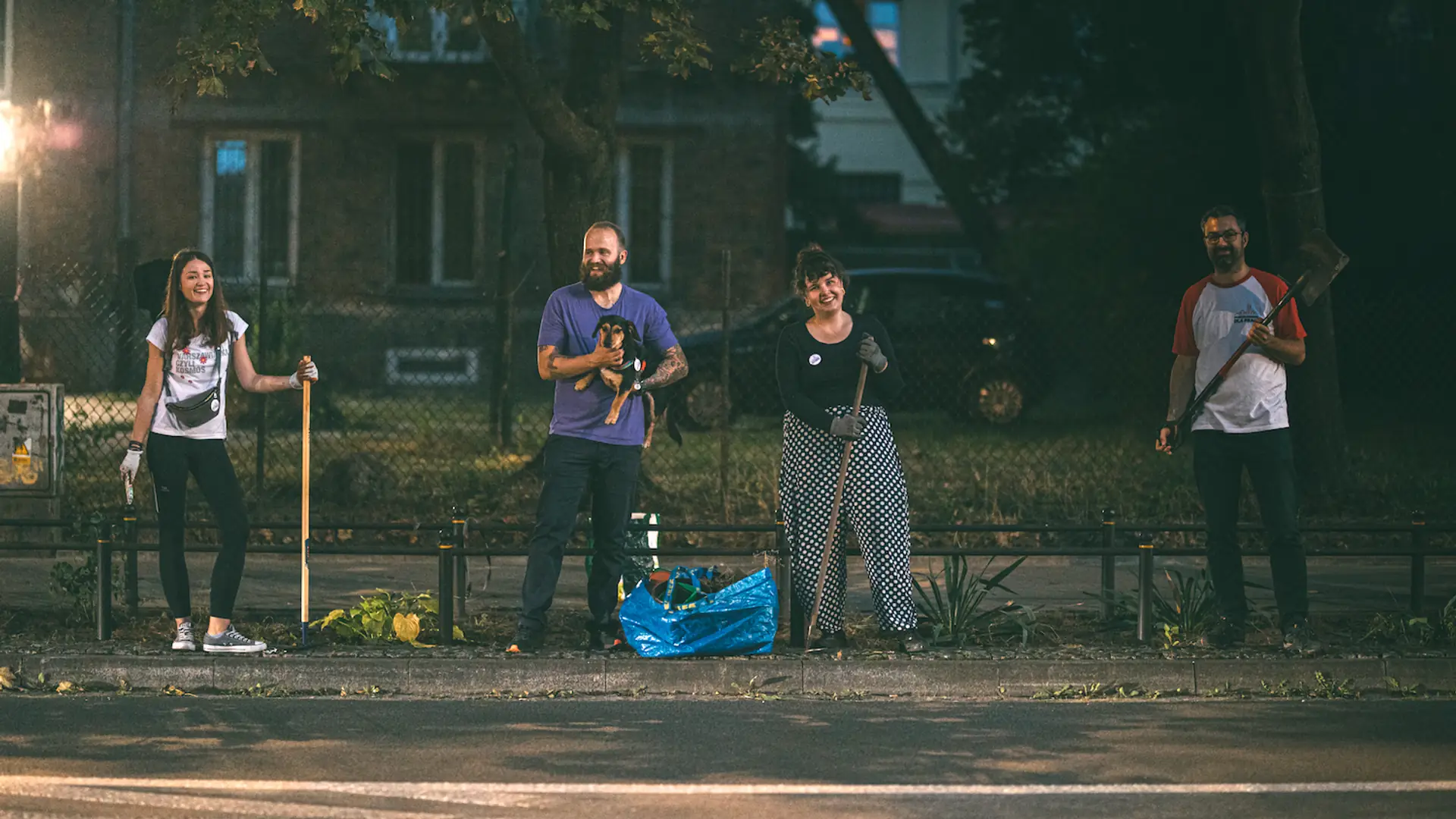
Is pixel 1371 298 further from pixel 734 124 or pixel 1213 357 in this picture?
pixel 1213 357

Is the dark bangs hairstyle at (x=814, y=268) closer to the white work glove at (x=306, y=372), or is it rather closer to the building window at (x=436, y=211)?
the white work glove at (x=306, y=372)

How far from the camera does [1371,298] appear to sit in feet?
66.5

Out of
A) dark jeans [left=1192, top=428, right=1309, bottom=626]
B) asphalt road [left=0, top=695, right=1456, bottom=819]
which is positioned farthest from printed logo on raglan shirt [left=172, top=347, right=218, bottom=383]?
dark jeans [left=1192, top=428, right=1309, bottom=626]

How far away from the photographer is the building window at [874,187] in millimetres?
44969

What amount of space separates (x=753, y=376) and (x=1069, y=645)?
9585mm

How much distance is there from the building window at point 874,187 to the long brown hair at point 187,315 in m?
37.2

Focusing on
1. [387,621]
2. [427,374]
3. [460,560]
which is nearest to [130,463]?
[387,621]

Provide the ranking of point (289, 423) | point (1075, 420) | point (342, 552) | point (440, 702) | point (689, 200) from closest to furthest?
point (440, 702)
point (342, 552)
point (289, 423)
point (1075, 420)
point (689, 200)

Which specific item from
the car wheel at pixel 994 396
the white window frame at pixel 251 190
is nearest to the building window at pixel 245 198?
the white window frame at pixel 251 190

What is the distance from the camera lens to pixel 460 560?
8914mm

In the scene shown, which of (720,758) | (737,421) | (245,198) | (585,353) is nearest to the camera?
(720,758)

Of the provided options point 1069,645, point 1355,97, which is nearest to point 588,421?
point 1069,645

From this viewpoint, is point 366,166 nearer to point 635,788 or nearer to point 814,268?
point 814,268

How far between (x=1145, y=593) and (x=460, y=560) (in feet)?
10.4
